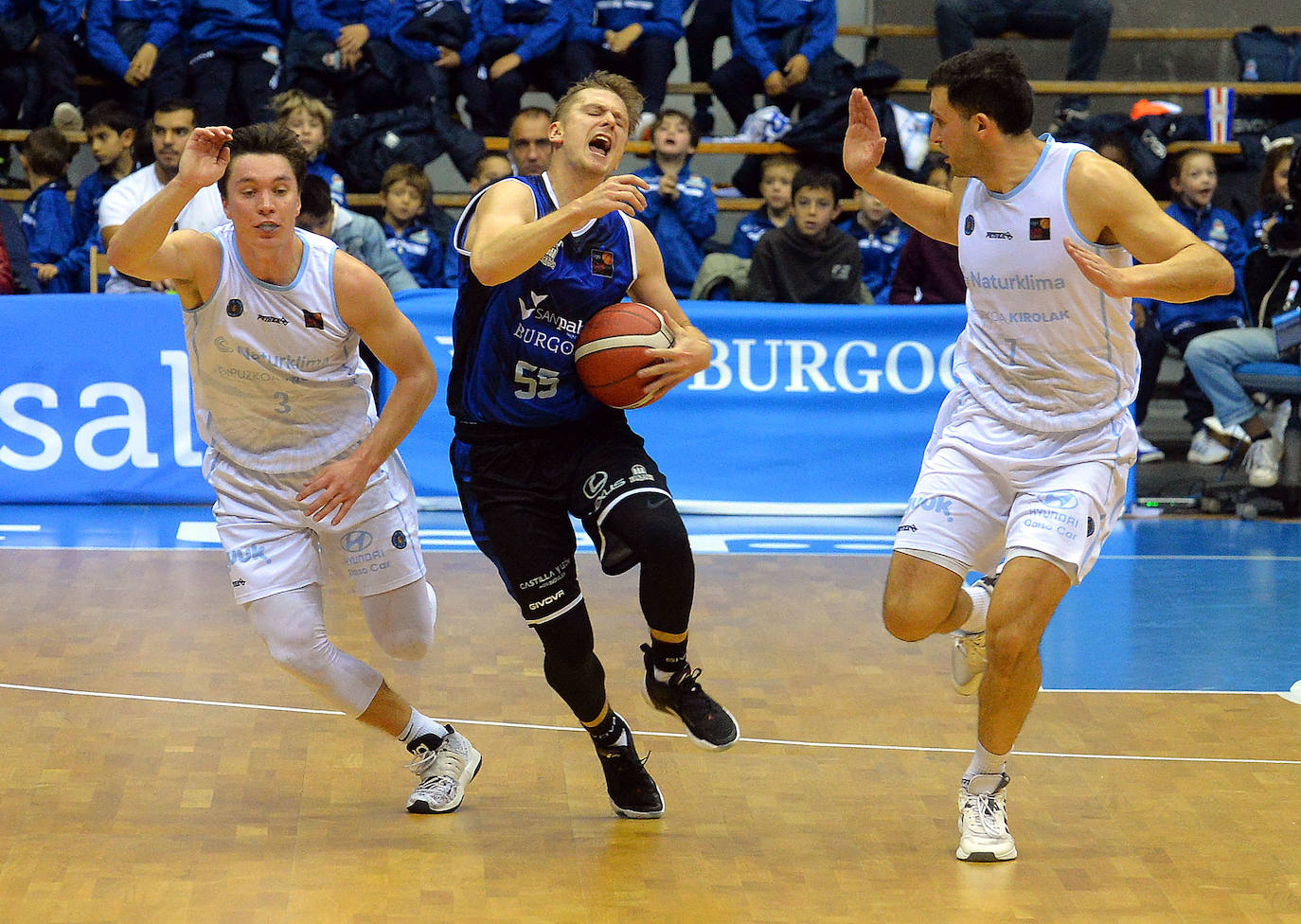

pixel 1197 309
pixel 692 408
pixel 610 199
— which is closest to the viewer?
pixel 610 199

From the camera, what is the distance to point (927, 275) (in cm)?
952

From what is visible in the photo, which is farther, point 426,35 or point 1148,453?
point 426,35

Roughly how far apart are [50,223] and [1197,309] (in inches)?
288

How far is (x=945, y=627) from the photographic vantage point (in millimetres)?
4605

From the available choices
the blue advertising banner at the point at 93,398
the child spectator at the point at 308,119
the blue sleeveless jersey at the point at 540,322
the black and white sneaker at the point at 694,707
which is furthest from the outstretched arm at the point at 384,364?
the child spectator at the point at 308,119

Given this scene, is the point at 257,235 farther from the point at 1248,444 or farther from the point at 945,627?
the point at 1248,444

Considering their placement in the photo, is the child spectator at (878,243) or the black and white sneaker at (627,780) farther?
the child spectator at (878,243)

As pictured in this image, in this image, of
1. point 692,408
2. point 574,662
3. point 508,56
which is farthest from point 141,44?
point 574,662

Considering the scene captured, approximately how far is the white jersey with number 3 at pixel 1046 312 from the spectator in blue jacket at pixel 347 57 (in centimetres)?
725

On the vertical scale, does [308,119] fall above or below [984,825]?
above

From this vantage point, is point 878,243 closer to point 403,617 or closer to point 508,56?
point 508,56

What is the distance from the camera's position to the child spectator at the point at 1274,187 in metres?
9.73

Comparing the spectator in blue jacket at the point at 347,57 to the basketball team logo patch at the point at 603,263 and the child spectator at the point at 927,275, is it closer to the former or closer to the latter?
the child spectator at the point at 927,275

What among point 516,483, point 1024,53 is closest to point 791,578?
point 516,483
